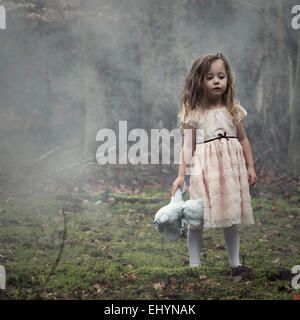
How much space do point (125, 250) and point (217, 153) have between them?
1598 millimetres

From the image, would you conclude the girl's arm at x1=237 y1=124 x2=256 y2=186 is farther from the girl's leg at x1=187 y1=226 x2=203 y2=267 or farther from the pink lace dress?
the girl's leg at x1=187 y1=226 x2=203 y2=267

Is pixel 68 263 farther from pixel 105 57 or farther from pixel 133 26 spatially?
pixel 133 26

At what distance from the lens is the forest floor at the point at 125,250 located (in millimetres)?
2670

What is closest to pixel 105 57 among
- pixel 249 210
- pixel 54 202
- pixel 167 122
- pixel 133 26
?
pixel 133 26

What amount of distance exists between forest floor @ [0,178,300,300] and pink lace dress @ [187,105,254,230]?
0.49 meters

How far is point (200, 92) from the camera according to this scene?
8.78ft

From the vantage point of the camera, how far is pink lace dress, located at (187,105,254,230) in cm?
252

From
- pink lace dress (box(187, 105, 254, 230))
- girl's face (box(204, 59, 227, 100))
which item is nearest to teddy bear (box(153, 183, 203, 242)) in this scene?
pink lace dress (box(187, 105, 254, 230))

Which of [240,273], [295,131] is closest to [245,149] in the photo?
[240,273]

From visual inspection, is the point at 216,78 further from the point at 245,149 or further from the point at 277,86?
the point at 277,86

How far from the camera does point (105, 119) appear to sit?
17.7 feet

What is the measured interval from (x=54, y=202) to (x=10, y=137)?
1.17 meters

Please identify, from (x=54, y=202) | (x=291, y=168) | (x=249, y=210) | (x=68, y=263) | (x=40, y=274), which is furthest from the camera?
(x=291, y=168)

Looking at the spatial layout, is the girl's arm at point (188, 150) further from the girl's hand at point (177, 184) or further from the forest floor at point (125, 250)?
the forest floor at point (125, 250)
